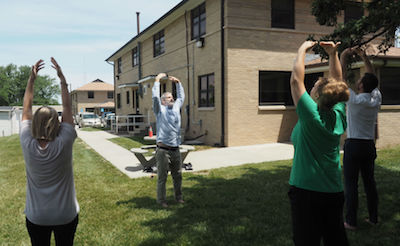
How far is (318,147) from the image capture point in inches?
98.3

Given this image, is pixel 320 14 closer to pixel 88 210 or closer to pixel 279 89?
pixel 88 210

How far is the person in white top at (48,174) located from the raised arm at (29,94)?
0.02 m

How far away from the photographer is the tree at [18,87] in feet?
281

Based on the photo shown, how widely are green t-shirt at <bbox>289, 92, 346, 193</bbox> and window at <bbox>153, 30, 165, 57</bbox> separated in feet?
58.5

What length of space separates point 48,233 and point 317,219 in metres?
2.12

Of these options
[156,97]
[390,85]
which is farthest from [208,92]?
[156,97]

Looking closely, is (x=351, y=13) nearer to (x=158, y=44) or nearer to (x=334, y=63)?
(x=158, y=44)

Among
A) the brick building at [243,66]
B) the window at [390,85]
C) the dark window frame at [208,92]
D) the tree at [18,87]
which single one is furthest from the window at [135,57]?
the tree at [18,87]

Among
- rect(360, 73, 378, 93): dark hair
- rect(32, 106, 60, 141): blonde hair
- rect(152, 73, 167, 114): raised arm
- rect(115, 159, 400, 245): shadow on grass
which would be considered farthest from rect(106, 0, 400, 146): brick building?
rect(32, 106, 60, 141): blonde hair

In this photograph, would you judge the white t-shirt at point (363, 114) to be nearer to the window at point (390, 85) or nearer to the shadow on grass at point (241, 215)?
the shadow on grass at point (241, 215)

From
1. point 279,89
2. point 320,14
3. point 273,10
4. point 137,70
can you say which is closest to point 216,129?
point 279,89

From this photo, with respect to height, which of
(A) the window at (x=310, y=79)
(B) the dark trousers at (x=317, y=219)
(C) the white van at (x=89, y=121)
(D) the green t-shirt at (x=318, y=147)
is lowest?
(C) the white van at (x=89, y=121)

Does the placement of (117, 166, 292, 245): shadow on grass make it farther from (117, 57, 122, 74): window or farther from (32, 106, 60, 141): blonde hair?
(117, 57, 122, 74): window

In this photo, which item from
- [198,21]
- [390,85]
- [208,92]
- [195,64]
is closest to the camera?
[390,85]
